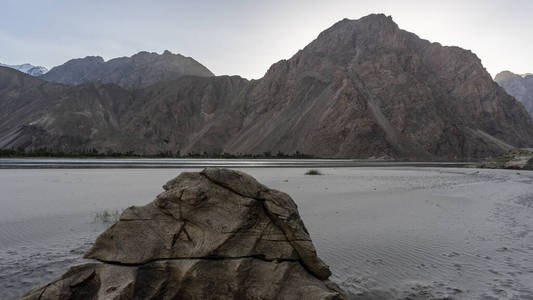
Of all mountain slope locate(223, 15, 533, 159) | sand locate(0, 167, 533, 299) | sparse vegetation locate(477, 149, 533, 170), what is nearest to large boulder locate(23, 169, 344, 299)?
sand locate(0, 167, 533, 299)

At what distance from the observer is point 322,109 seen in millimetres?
117750

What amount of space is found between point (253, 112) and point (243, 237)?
136800 millimetres

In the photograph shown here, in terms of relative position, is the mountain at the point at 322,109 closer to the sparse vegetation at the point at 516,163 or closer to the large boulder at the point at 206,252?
the sparse vegetation at the point at 516,163

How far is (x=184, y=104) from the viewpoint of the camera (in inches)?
6186

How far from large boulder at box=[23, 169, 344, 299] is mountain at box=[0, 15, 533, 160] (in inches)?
4023

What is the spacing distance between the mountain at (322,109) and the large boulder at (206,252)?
Result: 10218 centimetres

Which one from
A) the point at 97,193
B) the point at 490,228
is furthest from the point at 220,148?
the point at 490,228

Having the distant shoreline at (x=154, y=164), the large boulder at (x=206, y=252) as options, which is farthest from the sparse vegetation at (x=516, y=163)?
the large boulder at (x=206, y=252)

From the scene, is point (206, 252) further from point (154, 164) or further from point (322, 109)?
point (322, 109)

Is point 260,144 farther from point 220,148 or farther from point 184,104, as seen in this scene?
point 184,104

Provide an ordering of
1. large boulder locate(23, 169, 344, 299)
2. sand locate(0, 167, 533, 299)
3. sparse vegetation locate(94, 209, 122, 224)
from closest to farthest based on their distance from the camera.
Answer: large boulder locate(23, 169, 344, 299)
sand locate(0, 167, 533, 299)
sparse vegetation locate(94, 209, 122, 224)

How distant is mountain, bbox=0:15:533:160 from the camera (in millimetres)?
113938

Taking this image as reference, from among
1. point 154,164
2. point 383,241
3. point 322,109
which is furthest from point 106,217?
point 322,109

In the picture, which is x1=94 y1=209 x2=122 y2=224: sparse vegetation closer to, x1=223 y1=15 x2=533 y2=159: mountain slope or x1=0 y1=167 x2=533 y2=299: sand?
x1=0 y1=167 x2=533 y2=299: sand
